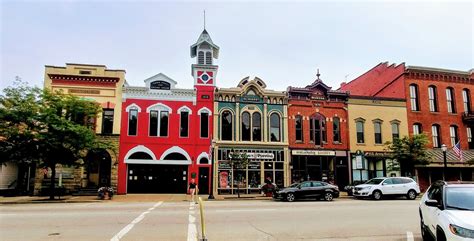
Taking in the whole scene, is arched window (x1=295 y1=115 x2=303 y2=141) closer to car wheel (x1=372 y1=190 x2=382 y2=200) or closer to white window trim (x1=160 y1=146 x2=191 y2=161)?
car wheel (x1=372 y1=190 x2=382 y2=200)

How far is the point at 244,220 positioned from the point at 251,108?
62.3 feet

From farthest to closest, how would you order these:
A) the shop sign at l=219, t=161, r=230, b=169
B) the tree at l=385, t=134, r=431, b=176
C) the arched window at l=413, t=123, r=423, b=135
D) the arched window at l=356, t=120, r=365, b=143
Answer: the arched window at l=413, t=123, r=423, b=135 < the arched window at l=356, t=120, r=365, b=143 < the shop sign at l=219, t=161, r=230, b=169 < the tree at l=385, t=134, r=431, b=176

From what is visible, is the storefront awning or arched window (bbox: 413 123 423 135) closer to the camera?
the storefront awning

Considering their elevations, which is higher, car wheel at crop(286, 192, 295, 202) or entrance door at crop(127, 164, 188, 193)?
entrance door at crop(127, 164, 188, 193)

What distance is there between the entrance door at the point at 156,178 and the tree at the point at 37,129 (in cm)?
603

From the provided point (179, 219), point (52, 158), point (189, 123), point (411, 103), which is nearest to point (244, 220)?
point (179, 219)

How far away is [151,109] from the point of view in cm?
2981

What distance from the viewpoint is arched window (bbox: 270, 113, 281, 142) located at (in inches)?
1219

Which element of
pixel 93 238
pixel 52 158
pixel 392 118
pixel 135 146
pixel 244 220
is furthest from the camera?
pixel 392 118

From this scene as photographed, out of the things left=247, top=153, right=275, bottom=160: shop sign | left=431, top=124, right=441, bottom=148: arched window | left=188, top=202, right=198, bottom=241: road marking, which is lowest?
left=188, top=202, right=198, bottom=241: road marking

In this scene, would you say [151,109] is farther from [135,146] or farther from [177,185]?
[177,185]

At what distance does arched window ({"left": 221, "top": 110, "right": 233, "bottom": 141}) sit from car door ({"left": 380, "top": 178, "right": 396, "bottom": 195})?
12.6 meters

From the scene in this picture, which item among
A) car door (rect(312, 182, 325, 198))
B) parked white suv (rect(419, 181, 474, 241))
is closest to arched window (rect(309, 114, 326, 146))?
car door (rect(312, 182, 325, 198))

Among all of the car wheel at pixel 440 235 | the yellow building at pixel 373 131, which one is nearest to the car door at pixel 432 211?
the car wheel at pixel 440 235
